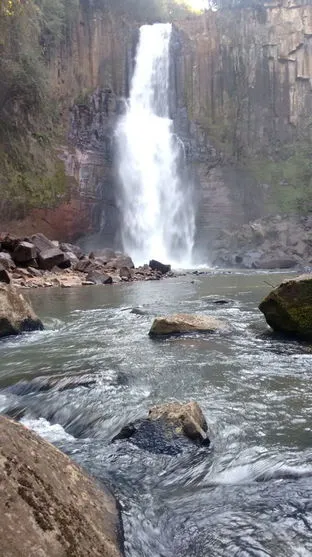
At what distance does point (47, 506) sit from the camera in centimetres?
209

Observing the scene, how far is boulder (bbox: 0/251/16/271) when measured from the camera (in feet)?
63.8

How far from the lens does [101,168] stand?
37.1 m

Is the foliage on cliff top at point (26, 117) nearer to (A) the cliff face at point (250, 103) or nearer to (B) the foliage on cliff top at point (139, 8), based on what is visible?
(B) the foliage on cliff top at point (139, 8)

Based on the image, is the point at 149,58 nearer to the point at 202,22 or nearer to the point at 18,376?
the point at 202,22

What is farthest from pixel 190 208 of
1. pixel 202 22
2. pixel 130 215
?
pixel 202 22

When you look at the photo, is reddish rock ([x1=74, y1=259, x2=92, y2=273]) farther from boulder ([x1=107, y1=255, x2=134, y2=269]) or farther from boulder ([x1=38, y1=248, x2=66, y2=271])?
boulder ([x1=107, y1=255, x2=134, y2=269])

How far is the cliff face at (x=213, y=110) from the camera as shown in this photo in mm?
36750

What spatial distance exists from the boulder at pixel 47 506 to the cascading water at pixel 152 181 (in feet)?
108

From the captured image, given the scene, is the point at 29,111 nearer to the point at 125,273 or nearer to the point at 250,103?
the point at 125,273

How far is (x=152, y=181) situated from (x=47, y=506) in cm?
3652

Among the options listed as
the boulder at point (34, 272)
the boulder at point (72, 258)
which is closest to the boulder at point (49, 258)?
the boulder at point (72, 258)

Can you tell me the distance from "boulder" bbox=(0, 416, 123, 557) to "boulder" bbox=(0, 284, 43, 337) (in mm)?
6674

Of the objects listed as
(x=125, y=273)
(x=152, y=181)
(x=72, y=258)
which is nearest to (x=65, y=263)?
(x=72, y=258)

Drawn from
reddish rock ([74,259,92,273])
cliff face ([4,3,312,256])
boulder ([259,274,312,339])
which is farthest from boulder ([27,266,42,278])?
boulder ([259,274,312,339])
